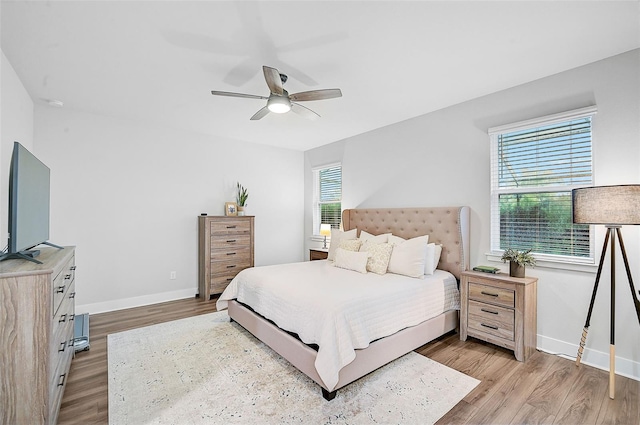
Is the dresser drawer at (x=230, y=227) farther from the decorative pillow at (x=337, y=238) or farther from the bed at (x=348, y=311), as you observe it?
the decorative pillow at (x=337, y=238)

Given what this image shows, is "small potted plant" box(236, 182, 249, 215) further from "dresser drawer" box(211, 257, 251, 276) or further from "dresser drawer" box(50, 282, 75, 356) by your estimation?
"dresser drawer" box(50, 282, 75, 356)

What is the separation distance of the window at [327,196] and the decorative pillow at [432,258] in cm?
217

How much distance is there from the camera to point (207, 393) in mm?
2133

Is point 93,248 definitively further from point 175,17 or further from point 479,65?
point 479,65

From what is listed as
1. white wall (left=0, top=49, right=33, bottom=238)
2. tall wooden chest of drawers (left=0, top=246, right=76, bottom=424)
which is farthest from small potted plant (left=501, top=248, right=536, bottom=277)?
white wall (left=0, top=49, right=33, bottom=238)

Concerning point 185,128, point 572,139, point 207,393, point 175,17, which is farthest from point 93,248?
point 572,139

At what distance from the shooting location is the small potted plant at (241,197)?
5.01 meters

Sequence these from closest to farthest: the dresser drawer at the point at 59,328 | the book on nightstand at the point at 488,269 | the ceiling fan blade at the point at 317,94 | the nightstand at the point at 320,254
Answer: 1. the dresser drawer at the point at 59,328
2. the ceiling fan blade at the point at 317,94
3. the book on nightstand at the point at 488,269
4. the nightstand at the point at 320,254

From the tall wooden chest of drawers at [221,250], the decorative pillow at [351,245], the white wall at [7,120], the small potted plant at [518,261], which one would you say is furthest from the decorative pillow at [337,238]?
the white wall at [7,120]

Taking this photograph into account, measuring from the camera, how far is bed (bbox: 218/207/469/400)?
81.7 inches

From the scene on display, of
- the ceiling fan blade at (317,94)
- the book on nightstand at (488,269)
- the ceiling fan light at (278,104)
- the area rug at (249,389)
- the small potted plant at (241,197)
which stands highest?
the ceiling fan blade at (317,94)

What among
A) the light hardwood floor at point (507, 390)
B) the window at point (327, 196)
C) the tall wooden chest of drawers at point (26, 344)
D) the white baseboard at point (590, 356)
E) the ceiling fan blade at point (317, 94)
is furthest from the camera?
the window at point (327, 196)

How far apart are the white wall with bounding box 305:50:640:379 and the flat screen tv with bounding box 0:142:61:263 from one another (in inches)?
151

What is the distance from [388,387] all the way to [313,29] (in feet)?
8.91
